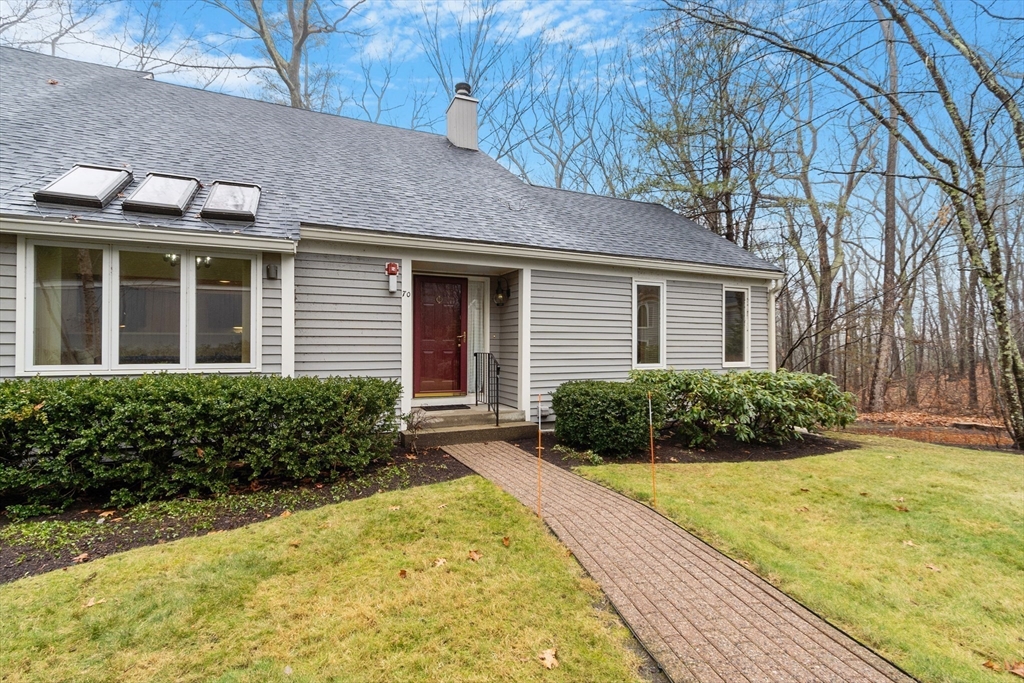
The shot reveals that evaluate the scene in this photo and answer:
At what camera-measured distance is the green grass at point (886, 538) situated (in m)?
2.69

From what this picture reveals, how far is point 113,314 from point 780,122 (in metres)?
15.0

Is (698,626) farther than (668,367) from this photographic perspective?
No

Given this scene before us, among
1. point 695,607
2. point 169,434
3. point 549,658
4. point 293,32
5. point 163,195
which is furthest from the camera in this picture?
point 293,32

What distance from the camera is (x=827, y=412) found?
6.91 meters

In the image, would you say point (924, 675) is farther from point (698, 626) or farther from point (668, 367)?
point (668, 367)

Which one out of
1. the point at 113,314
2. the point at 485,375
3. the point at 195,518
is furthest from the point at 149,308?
the point at 485,375

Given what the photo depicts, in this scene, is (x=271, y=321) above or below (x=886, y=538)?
above

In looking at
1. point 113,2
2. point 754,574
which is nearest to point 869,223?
point 754,574

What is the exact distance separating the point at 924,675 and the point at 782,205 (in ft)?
41.1

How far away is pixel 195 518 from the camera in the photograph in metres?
3.85

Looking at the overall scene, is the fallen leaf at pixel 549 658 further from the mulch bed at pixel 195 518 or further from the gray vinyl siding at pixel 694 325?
the gray vinyl siding at pixel 694 325

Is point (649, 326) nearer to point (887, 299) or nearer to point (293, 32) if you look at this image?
point (887, 299)

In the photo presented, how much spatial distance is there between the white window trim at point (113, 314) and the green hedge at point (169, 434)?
66 cm

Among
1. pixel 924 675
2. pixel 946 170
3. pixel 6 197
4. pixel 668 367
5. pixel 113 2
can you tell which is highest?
pixel 113 2
